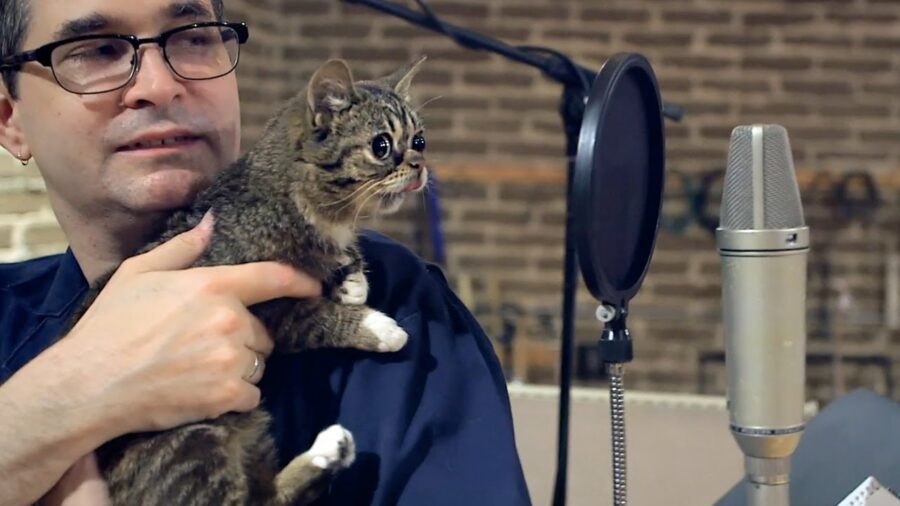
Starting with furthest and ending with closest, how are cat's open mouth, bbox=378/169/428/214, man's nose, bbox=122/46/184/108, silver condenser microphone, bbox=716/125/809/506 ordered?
1. cat's open mouth, bbox=378/169/428/214
2. man's nose, bbox=122/46/184/108
3. silver condenser microphone, bbox=716/125/809/506

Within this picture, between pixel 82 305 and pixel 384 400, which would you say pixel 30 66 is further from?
pixel 384 400

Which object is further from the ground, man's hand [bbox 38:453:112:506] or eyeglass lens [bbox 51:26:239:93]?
eyeglass lens [bbox 51:26:239:93]

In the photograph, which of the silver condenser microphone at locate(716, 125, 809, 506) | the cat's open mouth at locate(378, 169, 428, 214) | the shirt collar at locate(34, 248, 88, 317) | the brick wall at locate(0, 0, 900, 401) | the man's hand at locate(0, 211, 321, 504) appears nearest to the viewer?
the silver condenser microphone at locate(716, 125, 809, 506)

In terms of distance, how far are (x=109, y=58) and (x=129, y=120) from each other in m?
0.07

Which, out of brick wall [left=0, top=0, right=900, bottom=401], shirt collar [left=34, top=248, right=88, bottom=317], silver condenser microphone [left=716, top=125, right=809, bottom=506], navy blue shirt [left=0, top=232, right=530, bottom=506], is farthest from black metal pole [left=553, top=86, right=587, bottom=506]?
brick wall [left=0, top=0, right=900, bottom=401]

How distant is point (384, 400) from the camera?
2.82ft

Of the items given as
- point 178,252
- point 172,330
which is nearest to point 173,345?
point 172,330

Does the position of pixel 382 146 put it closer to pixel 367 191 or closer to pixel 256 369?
pixel 367 191

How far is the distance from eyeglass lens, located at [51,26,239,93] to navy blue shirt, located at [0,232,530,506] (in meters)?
0.30

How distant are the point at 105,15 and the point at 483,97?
1910 mm

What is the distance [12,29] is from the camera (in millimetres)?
1001

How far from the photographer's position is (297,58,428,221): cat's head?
39.1 inches

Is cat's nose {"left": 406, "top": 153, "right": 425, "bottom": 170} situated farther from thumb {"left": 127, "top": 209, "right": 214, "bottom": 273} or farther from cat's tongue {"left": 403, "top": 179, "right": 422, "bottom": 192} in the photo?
thumb {"left": 127, "top": 209, "right": 214, "bottom": 273}

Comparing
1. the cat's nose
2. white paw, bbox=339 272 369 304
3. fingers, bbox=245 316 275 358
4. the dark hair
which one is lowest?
fingers, bbox=245 316 275 358
